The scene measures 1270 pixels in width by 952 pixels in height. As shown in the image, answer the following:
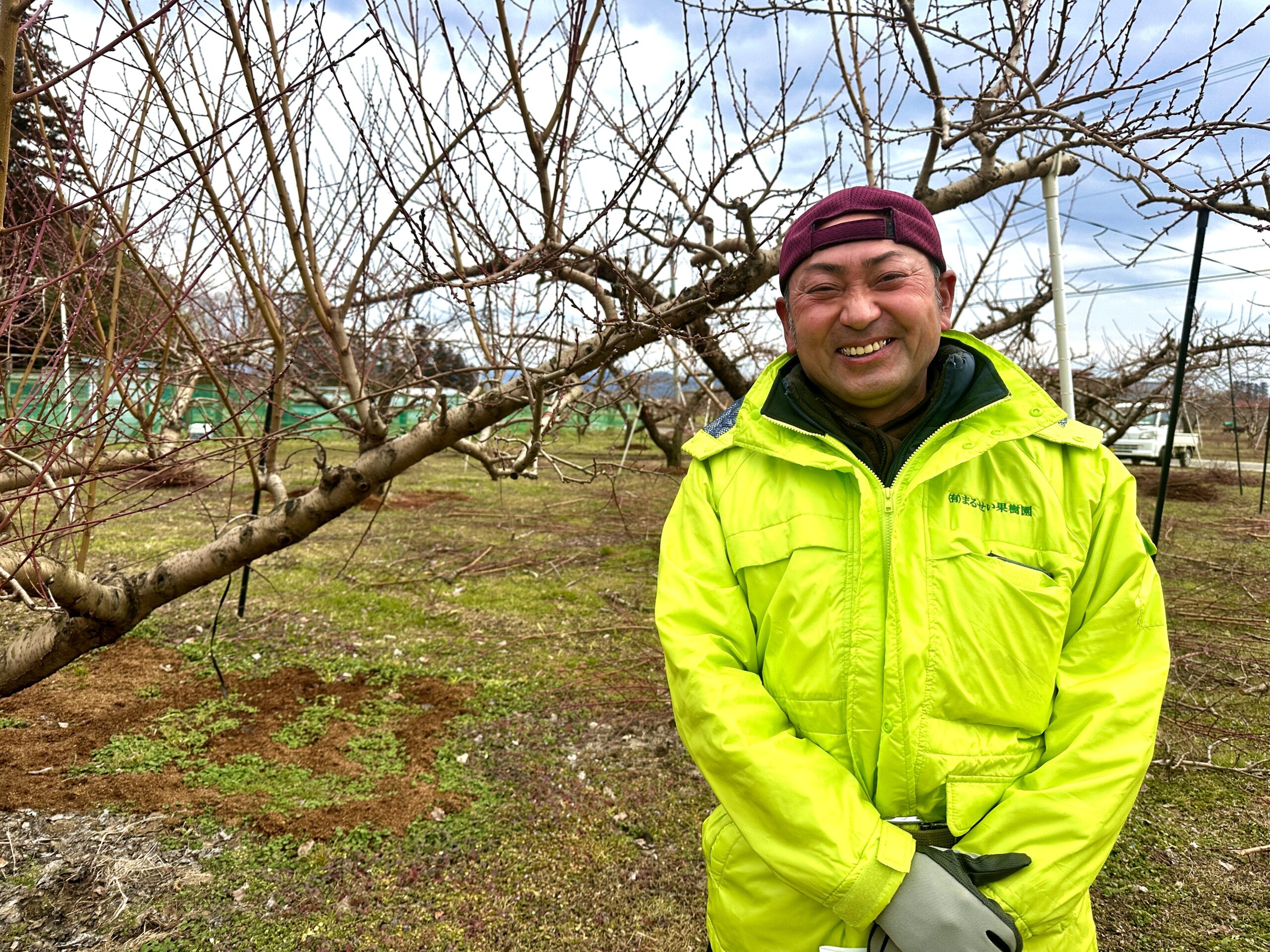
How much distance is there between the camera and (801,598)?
1401mm

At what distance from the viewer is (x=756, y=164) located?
356 centimetres

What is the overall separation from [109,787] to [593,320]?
114 inches

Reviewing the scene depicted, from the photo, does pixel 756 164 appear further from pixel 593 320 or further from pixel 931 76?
pixel 593 320

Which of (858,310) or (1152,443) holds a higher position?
(858,310)

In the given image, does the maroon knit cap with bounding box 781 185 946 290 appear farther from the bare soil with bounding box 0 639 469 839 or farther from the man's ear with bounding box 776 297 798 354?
the bare soil with bounding box 0 639 469 839

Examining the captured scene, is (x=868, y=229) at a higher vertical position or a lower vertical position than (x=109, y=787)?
higher

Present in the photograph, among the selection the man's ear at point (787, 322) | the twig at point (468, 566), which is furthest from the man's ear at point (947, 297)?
the twig at point (468, 566)

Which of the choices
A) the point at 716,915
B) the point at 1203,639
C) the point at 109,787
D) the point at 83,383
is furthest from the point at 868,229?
the point at 1203,639

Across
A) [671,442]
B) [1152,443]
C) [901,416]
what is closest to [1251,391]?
[1152,443]

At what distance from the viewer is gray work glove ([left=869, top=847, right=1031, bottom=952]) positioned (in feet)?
3.89

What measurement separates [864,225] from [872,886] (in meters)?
1.20

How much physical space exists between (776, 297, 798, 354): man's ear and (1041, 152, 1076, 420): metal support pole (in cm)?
313

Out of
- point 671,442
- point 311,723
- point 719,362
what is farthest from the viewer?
point 671,442

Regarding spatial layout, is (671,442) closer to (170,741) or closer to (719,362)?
(719,362)
